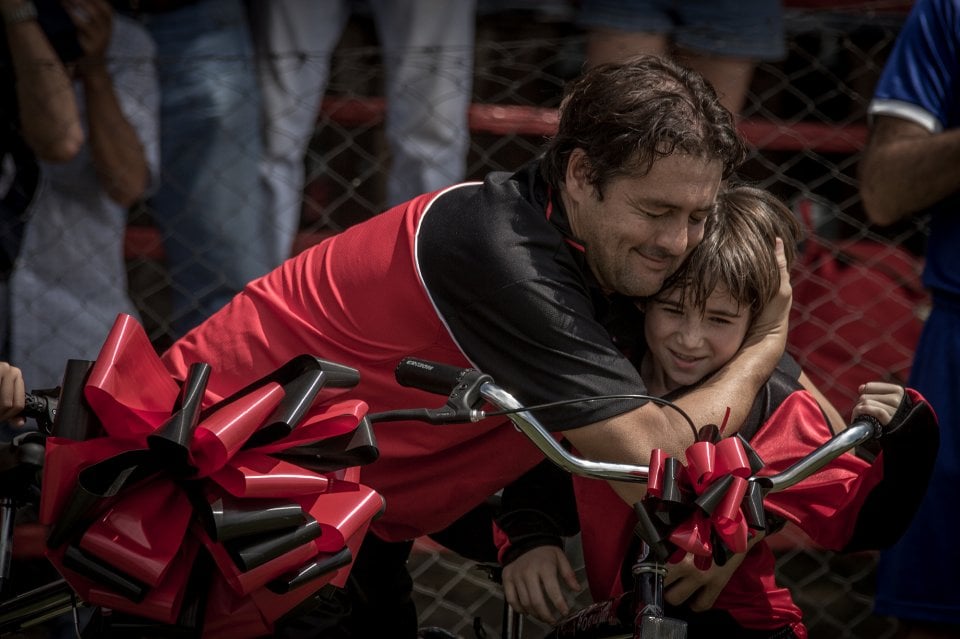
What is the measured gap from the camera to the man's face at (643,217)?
6.55 ft

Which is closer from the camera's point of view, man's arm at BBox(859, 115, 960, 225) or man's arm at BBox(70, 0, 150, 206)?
man's arm at BBox(859, 115, 960, 225)

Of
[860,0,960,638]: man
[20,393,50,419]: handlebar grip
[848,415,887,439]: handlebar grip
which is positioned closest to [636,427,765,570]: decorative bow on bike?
[848,415,887,439]: handlebar grip

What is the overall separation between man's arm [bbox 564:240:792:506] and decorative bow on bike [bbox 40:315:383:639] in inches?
14.1

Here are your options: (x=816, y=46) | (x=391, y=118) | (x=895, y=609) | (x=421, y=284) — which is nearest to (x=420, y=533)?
(x=421, y=284)

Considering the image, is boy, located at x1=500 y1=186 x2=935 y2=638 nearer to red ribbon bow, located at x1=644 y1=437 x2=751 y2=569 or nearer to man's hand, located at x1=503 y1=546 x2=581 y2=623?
man's hand, located at x1=503 y1=546 x2=581 y2=623

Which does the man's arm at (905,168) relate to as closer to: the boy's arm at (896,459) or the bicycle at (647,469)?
the boy's arm at (896,459)

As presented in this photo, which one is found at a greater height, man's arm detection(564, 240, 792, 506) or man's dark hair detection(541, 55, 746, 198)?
man's dark hair detection(541, 55, 746, 198)

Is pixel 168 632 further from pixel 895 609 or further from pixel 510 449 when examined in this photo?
pixel 895 609

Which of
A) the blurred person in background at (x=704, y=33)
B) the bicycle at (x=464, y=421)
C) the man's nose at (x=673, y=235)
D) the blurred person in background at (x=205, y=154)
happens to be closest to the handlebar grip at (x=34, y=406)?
the bicycle at (x=464, y=421)

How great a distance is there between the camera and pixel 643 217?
80.2 inches

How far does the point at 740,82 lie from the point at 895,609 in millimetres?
1550

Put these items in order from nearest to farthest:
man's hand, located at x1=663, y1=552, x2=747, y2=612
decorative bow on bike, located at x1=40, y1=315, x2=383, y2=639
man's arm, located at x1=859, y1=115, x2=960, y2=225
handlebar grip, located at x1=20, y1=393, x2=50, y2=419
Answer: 1. decorative bow on bike, located at x1=40, y1=315, x2=383, y2=639
2. handlebar grip, located at x1=20, y1=393, x2=50, y2=419
3. man's hand, located at x1=663, y1=552, x2=747, y2=612
4. man's arm, located at x1=859, y1=115, x2=960, y2=225

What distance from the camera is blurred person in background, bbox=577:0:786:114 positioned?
336 cm

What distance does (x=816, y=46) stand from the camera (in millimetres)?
3947
